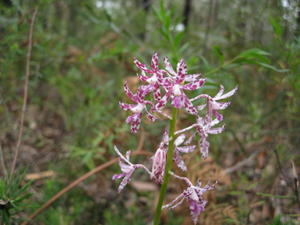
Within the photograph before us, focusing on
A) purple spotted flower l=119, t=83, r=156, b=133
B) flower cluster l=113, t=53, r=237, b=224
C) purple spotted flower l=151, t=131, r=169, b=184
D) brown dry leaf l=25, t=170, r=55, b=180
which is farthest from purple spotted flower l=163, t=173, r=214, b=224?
brown dry leaf l=25, t=170, r=55, b=180

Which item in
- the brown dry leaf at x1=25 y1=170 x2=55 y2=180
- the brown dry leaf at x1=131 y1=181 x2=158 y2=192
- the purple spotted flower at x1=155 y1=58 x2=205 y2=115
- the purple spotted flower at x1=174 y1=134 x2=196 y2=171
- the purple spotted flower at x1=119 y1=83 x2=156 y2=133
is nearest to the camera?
the purple spotted flower at x1=155 y1=58 x2=205 y2=115

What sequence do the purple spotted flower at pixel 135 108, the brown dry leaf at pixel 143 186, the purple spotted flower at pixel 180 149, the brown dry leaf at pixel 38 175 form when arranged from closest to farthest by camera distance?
the purple spotted flower at pixel 135 108, the purple spotted flower at pixel 180 149, the brown dry leaf at pixel 38 175, the brown dry leaf at pixel 143 186

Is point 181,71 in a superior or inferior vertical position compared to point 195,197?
superior

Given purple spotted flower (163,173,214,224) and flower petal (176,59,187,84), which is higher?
flower petal (176,59,187,84)

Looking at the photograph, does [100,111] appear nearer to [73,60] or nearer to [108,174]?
[108,174]

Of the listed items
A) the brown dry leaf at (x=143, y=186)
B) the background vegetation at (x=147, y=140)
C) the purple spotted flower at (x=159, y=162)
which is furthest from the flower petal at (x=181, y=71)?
the brown dry leaf at (x=143, y=186)

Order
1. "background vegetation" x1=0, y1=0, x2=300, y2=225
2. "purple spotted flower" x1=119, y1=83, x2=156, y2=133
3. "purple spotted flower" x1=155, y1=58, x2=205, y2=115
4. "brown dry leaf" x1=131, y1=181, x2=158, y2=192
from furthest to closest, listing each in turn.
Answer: "brown dry leaf" x1=131, y1=181, x2=158, y2=192
"background vegetation" x1=0, y1=0, x2=300, y2=225
"purple spotted flower" x1=119, y1=83, x2=156, y2=133
"purple spotted flower" x1=155, y1=58, x2=205, y2=115

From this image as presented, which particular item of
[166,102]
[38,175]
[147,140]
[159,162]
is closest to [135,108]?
[166,102]

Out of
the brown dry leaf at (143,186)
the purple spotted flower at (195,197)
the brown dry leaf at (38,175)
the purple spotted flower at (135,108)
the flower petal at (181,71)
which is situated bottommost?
the brown dry leaf at (143,186)

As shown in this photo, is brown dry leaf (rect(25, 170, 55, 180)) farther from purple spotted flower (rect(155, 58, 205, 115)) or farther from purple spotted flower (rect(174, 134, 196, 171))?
purple spotted flower (rect(155, 58, 205, 115))

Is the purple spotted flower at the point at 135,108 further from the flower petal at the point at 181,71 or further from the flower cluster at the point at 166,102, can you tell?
the flower petal at the point at 181,71

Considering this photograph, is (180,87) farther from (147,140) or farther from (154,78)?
(147,140)
